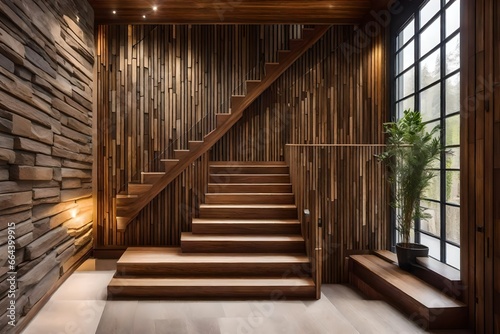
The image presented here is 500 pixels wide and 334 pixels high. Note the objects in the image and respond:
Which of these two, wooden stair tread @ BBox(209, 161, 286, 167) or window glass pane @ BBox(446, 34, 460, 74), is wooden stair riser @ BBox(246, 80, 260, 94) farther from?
window glass pane @ BBox(446, 34, 460, 74)

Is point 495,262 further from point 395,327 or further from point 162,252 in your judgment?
point 162,252

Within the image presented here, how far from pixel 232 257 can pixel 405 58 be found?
3932 mm

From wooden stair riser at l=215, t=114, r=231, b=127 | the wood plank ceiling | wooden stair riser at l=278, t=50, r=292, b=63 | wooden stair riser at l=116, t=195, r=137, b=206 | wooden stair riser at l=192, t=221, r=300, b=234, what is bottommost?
wooden stair riser at l=192, t=221, r=300, b=234

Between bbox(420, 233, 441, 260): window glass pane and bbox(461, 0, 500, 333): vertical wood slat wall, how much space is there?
791mm

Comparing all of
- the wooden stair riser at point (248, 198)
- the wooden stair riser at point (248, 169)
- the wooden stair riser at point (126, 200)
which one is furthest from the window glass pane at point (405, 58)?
the wooden stair riser at point (126, 200)

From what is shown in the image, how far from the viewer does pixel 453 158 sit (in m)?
3.51

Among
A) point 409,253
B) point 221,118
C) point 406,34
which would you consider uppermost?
point 406,34

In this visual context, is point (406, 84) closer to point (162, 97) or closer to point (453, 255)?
point (453, 255)

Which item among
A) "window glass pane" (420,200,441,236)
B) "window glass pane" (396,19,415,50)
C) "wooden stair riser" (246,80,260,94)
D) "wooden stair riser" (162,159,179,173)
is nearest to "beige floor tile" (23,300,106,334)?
"wooden stair riser" (162,159,179,173)

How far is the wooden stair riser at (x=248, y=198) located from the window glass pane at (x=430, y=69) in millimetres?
2431

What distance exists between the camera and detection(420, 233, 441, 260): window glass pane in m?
3.74

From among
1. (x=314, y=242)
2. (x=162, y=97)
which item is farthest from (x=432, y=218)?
(x=162, y=97)

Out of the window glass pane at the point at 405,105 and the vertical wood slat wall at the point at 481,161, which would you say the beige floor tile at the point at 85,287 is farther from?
the window glass pane at the point at 405,105

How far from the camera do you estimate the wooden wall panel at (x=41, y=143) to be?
246 centimetres
